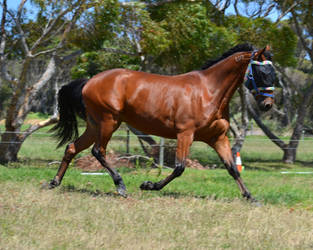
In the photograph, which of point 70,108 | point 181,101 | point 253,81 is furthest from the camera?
point 70,108

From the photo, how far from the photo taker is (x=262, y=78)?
20.0ft

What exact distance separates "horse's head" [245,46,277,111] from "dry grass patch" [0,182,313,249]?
4.71 feet

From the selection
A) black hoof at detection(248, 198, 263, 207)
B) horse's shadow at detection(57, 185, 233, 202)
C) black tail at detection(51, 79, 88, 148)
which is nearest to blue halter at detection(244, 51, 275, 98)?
black hoof at detection(248, 198, 263, 207)

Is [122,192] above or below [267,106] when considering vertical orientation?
below

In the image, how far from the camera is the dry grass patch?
13.1ft

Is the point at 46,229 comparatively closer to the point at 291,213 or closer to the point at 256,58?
the point at 291,213

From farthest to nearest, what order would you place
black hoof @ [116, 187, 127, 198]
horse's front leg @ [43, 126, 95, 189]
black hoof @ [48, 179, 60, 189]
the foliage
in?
the foliage → horse's front leg @ [43, 126, 95, 189] → black hoof @ [48, 179, 60, 189] → black hoof @ [116, 187, 127, 198]

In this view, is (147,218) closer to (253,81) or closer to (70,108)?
(253,81)

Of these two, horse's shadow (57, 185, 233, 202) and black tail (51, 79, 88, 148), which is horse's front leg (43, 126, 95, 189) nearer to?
horse's shadow (57, 185, 233, 202)

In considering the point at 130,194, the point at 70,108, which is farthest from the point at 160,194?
the point at 70,108

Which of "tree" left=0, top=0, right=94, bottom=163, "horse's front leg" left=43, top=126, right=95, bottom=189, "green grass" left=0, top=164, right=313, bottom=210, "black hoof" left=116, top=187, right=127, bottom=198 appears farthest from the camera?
"tree" left=0, top=0, right=94, bottom=163

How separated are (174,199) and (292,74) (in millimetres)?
33289

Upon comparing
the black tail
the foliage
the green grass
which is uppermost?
the foliage

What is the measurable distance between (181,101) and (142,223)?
2.25m
